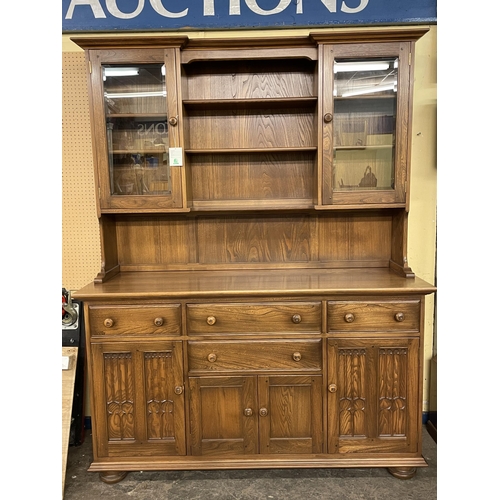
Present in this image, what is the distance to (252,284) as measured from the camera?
2.20 metres

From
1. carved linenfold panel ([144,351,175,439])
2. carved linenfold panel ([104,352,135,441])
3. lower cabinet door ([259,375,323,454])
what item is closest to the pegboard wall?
carved linenfold panel ([104,352,135,441])

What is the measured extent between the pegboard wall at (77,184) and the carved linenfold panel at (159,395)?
2.70ft

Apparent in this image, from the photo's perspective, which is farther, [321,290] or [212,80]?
[212,80]

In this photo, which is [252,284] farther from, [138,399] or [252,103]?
[252,103]

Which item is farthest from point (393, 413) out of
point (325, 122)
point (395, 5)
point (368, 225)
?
point (395, 5)

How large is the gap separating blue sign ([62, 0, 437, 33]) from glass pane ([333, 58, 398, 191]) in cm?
44

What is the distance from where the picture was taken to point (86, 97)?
246 centimetres

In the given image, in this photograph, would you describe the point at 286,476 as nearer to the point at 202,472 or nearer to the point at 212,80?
the point at 202,472

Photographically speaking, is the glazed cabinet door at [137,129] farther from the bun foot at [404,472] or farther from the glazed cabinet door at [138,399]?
the bun foot at [404,472]

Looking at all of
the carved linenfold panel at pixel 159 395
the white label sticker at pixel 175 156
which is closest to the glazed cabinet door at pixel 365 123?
the white label sticker at pixel 175 156

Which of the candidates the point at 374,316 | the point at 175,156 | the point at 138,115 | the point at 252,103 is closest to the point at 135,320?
the point at 175,156

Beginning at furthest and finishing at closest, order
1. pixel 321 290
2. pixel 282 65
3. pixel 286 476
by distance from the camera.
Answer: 1. pixel 282 65
2. pixel 286 476
3. pixel 321 290

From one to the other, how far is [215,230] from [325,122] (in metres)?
0.89

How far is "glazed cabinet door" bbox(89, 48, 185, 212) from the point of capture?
2164 millimetres
